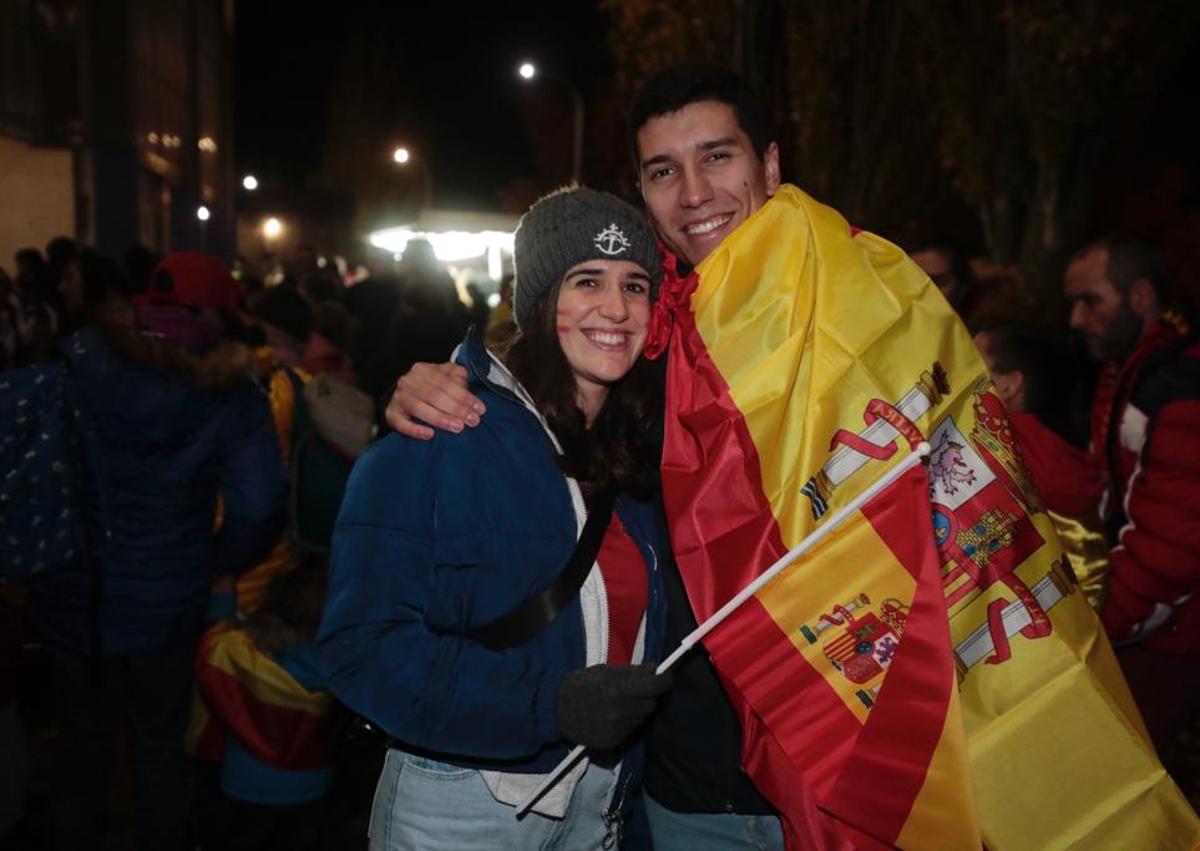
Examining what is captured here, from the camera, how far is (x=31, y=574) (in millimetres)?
3889

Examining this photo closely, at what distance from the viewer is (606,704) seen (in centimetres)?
227

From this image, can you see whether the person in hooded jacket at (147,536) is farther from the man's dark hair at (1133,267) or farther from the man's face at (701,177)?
the man's dark hair at (1133,267)

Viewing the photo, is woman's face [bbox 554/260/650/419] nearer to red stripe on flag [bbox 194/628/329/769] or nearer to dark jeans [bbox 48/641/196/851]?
red stripe on flag [bbox 194/628/329/769]

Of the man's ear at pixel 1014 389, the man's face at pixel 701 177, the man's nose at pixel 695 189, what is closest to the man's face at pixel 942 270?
the man's ear at pixel 1014 389

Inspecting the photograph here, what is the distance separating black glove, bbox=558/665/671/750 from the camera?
2264 millimetres

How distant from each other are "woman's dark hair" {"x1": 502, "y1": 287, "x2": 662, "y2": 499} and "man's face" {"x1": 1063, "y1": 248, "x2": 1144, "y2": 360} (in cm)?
250

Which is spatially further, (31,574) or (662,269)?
(31,574)

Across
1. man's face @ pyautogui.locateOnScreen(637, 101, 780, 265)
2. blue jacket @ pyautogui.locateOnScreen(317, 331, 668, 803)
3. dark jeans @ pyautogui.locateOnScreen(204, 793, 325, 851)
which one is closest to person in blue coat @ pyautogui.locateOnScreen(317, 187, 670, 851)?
blue jacket @ pyautogui.locateOnScreen(317, 331, 668, 803)

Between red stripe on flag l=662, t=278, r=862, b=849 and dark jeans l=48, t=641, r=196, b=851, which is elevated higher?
red stripe on flag l=662, t=278, r=862, b=849

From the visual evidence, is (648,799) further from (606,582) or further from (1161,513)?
(1161,513)

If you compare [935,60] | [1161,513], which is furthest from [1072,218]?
[1161,513]

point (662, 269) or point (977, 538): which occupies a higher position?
point (662, 269)

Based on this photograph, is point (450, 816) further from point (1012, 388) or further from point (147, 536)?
point (1012, 388)

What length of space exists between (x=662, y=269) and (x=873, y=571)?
94 cm
